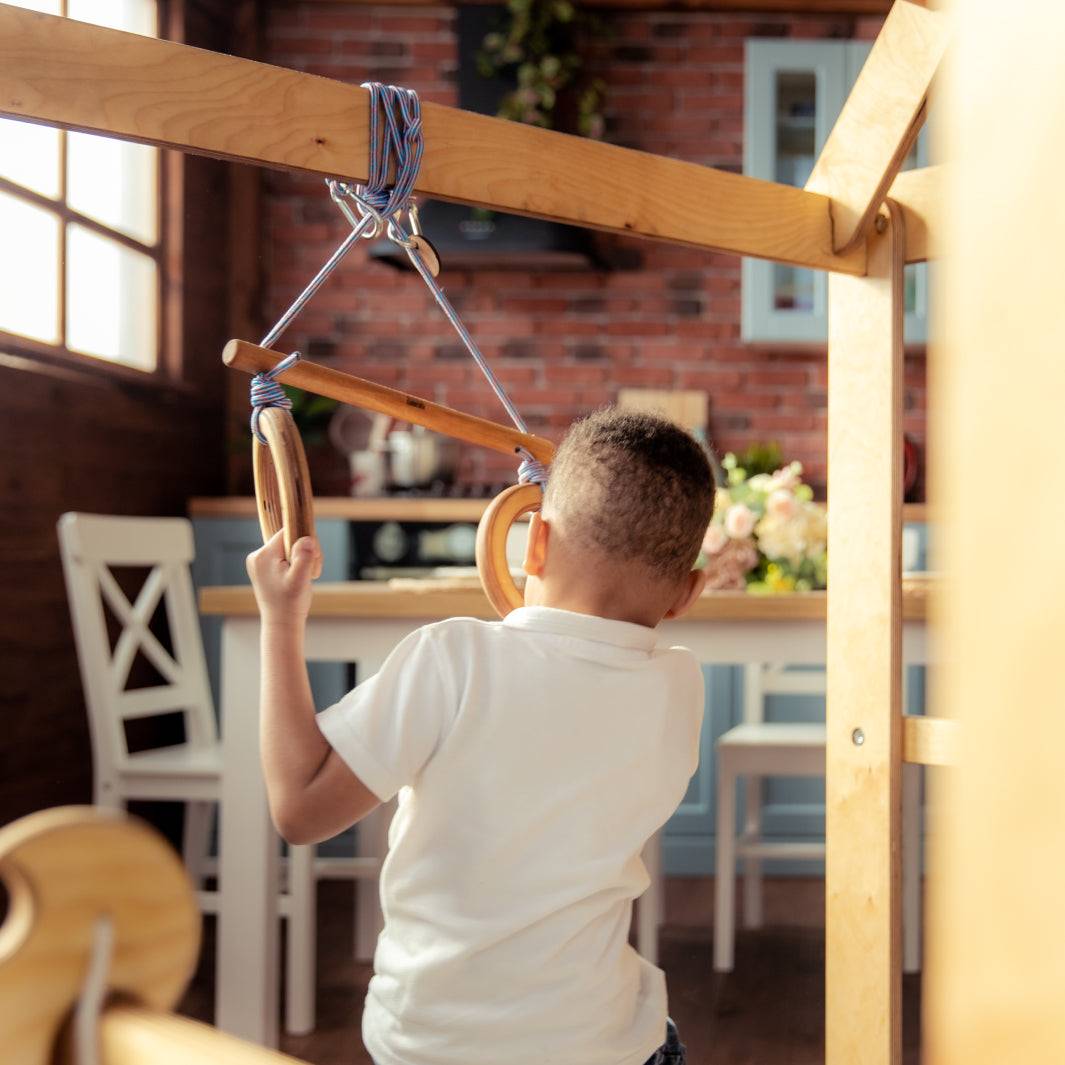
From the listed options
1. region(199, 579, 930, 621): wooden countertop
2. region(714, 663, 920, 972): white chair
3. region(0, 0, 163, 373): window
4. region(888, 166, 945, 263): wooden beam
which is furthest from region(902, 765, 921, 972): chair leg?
region(0, 0, 163, 373): window

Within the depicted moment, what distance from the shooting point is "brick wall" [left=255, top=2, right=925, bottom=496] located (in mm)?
4332

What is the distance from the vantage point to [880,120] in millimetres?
1011

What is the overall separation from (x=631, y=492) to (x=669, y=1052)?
43cm

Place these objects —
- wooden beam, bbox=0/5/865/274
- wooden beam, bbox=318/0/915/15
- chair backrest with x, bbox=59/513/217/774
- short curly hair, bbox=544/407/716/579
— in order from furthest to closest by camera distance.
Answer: wooden beam, bbox=318/0/915/15, chair backrest with x, bbox=59/513/217/774, short curly hair, bbox=544/407/716/579, wooden beam, bbox=0/5/865/274

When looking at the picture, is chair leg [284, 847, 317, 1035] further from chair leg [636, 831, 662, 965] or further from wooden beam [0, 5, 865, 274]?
wooden beam [0, 5, 865, 274]

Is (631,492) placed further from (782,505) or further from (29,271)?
(29,271)

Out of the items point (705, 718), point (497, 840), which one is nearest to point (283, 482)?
point (497, 840)

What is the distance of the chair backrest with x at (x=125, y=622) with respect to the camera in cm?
261

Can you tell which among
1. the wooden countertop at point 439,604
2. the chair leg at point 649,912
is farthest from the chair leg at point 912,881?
the wooden countertop at point 439,604

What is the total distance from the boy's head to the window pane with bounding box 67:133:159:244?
281cm

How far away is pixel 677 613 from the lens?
1012 millimetres

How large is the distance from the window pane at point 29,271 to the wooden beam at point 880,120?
7.78 feet

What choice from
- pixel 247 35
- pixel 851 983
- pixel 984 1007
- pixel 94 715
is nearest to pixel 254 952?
pixel 94 715

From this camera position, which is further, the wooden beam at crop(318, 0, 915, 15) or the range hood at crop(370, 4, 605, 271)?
the wooden beam at crop(318, 0, 915, 15)
